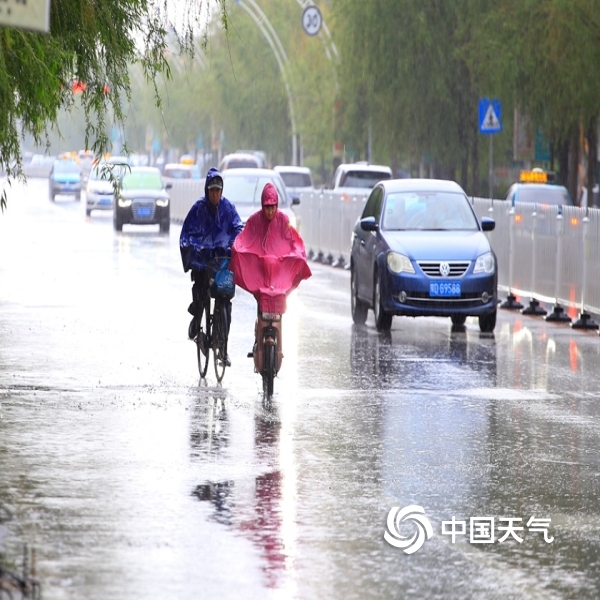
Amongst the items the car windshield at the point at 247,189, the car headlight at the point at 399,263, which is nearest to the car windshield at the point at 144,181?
the car windshield at the point at 247,189

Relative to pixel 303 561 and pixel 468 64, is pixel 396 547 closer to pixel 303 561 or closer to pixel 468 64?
pixel 303 561

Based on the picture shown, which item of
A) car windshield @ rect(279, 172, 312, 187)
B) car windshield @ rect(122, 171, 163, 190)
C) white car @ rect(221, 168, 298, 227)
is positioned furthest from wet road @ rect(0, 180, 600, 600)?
car windshield @ rect(279, 172, 312, 187)

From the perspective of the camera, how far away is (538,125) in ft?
136

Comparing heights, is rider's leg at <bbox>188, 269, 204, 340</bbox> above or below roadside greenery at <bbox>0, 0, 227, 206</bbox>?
below

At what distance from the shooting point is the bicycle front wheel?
15594 mm

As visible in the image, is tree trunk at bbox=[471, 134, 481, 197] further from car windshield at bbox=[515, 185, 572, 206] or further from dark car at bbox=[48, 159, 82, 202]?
dark car at bbox=[48, 159, 82, 202]

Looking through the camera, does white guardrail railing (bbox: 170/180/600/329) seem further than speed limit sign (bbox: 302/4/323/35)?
No

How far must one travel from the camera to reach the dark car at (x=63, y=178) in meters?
82.6

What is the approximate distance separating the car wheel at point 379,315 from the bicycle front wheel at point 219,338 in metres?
5.55

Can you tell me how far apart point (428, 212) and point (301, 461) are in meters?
11.3

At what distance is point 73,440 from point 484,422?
3.05 m

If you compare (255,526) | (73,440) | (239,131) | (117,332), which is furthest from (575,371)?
(239,131)

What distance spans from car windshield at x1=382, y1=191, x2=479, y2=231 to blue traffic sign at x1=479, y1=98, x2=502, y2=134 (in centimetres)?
1186

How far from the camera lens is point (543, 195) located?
3694 centimetres
